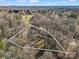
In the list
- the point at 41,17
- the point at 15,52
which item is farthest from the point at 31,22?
the point at 15,52

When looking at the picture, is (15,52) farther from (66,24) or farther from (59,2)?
(59,2)

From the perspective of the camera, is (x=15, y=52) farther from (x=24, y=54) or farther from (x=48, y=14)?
(x=48, y=14)

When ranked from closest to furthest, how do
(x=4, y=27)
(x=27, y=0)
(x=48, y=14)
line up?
1. (x=4, y=27)
2. (x=48, y=14)
3. (x=27, y=0)

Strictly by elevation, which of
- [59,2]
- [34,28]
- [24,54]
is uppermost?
[59,2]

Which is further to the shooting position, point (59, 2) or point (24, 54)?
point (59, 2)

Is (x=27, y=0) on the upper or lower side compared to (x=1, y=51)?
upper

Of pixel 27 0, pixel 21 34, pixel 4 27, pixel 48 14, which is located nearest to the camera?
pixel 21 34
